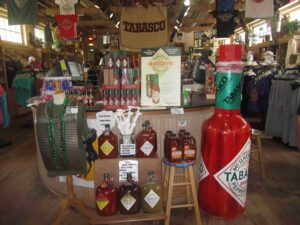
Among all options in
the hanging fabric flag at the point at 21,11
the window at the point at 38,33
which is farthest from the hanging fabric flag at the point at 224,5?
the window at the point at 38,33

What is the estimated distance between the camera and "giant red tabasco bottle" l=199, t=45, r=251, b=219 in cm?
216

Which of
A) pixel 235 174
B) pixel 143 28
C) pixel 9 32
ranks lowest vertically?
pixel 235 174

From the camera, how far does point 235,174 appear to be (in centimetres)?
223

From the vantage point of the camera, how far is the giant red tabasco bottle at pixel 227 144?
7.09ft

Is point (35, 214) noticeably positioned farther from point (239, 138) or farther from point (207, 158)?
point (239, 138)

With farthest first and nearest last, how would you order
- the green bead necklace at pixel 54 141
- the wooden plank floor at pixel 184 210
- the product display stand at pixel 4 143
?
the product display stand at pixel 4 143 → the wooden plank floor at pixel 184 210 → the green bead necklace at pixel 54 141

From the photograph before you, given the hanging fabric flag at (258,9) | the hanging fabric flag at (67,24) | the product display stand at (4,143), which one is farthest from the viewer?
the hanging fabric flag at (67,24)

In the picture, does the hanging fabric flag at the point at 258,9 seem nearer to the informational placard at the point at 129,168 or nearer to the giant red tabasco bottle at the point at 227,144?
the giant red tabasco bottle at the point at 227,144

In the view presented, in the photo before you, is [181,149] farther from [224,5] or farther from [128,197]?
[224,5]

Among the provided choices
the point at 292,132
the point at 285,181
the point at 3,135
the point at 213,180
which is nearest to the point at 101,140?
the point at 213,180

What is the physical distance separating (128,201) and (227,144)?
3.10 ft

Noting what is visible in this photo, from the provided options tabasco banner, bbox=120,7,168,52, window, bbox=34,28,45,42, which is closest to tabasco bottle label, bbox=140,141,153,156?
tabasco banner, bbox=120,7,168,52

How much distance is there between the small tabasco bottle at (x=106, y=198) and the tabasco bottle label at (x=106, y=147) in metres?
0.21

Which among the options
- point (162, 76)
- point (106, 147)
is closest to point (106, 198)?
point (106, 147)
